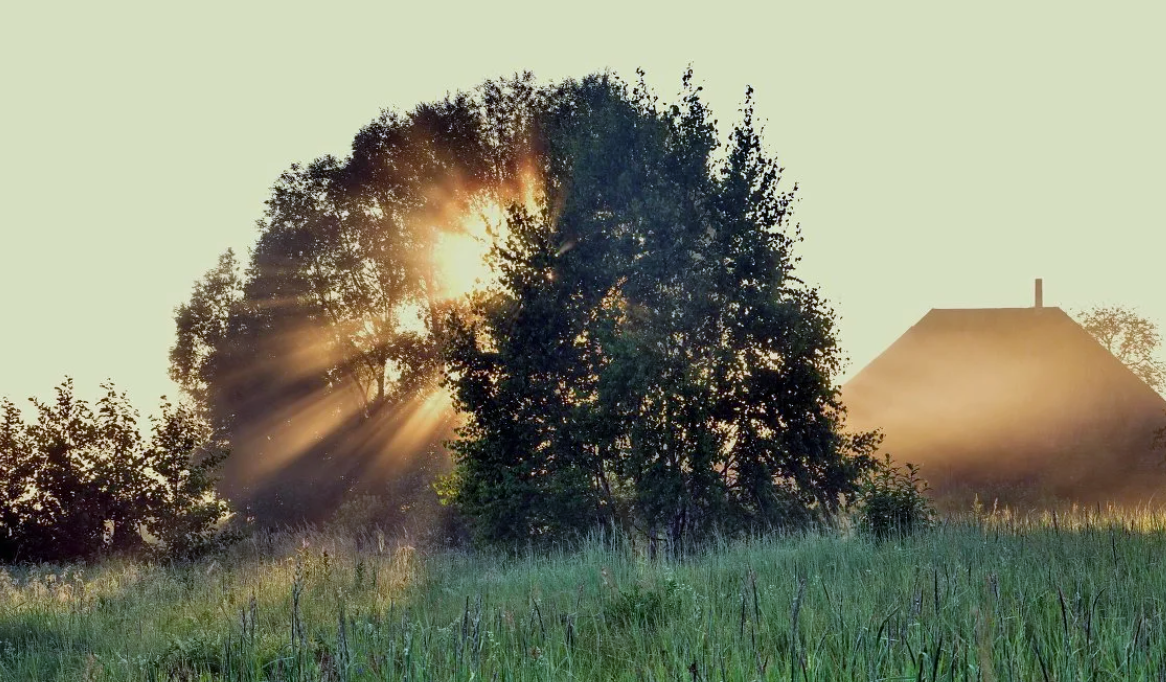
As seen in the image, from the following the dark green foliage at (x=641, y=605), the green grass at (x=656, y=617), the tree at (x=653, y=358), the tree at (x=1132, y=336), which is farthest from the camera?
the tree at (x=1132, y=336)

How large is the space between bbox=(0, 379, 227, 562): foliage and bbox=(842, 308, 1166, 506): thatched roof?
77.7 feet

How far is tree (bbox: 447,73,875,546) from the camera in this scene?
17109 mm

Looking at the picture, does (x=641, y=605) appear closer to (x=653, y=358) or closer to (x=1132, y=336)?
(x=653, y=358)

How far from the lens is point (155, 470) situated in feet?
74.0

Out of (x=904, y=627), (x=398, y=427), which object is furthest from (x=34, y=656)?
(x=398, y=427)

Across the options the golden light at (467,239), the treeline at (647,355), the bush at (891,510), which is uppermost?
the golden light at (467,239)

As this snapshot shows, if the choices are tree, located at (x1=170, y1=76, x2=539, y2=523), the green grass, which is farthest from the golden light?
the green grass

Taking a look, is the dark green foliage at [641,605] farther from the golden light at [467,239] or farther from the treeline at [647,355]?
the golden light at [467,239]

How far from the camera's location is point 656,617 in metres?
6.82

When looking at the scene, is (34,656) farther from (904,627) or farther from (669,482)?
(669,482)

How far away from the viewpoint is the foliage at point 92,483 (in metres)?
22.5

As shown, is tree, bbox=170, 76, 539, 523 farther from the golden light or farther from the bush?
the bush

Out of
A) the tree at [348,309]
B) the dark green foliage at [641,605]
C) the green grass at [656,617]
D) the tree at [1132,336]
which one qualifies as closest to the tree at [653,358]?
the green grass at [656,617]

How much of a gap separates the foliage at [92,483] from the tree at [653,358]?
7814mm
